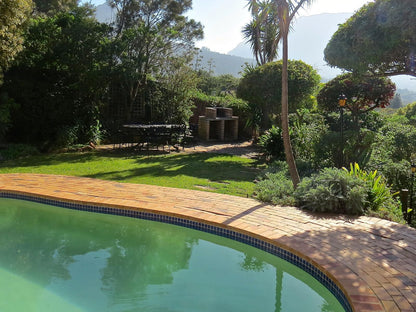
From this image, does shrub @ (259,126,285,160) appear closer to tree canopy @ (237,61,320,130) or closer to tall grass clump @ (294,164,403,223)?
tree canopy @ (237,61,320,130)

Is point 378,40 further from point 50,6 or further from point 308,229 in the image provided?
point 50,6

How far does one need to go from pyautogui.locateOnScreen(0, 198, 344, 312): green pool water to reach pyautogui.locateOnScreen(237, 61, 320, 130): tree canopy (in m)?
8.69

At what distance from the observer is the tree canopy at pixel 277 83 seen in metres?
12.5

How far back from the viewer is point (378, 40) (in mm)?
6758

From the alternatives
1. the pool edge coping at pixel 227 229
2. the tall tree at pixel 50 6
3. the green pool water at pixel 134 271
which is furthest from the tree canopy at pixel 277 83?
the tall tree at pixel 50 6

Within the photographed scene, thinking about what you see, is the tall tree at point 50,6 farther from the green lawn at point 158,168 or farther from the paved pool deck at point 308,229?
the paved pool deck at point 308,229

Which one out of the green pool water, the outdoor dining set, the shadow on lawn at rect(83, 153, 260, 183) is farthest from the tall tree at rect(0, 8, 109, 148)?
the green pool water

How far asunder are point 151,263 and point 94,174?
13.4ft

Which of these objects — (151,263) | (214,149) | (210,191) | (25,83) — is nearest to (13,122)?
(25,83)

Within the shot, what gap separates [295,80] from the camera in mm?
12500

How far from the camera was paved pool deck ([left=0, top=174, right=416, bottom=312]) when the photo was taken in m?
3.27

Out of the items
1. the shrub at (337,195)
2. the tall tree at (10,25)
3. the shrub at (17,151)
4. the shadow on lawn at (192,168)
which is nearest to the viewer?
the shrub at (337,195)

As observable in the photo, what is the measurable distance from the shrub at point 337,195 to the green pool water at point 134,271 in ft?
4.88

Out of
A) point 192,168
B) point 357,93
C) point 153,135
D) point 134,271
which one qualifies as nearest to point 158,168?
point 192,168
